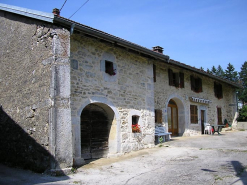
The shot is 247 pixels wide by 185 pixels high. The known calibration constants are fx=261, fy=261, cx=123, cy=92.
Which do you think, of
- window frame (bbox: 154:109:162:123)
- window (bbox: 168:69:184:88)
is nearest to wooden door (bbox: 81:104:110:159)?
window frame (bbox: 154:109:162:123)

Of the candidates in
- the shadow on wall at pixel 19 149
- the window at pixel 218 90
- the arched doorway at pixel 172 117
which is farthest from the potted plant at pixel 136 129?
the window at pixel 218 90

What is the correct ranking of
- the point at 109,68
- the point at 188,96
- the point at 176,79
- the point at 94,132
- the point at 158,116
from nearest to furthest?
1. the point at 94,132
2. the point at 109,68
3. the point at 158,116
4. the point at 176,79
5. the point at 188,96

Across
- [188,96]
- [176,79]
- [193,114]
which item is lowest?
[193,114]

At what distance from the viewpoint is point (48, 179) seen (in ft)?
17.9

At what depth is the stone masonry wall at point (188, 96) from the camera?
11.7 m

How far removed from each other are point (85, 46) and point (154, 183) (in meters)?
4.43

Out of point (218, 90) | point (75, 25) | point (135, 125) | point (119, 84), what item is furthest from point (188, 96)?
point (75, 25)

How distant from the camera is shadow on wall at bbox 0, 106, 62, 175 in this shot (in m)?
6.06

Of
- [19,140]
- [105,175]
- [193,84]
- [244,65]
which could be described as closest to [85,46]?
[19,140]

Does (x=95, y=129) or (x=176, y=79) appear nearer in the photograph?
(x=95, y=129)

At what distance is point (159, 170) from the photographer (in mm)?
6234

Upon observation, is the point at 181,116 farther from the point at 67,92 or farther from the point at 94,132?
the point at 67,92

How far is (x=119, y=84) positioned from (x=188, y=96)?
19.5ft

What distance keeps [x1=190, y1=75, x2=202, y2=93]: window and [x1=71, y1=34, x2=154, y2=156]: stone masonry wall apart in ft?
15.1
